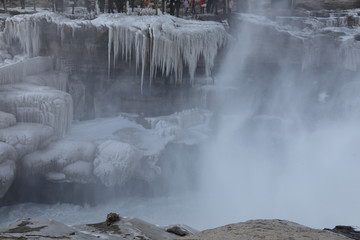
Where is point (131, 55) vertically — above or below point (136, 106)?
above

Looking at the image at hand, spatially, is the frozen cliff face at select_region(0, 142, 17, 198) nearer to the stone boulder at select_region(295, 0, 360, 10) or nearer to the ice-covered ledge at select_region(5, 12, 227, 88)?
the ice-covered ledge at select_region(5, 12, 227, 88)

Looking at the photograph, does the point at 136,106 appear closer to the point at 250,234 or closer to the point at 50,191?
the point at 50,191

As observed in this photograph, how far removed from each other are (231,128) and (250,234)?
27.0 feet

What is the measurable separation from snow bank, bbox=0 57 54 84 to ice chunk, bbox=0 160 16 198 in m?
2.69

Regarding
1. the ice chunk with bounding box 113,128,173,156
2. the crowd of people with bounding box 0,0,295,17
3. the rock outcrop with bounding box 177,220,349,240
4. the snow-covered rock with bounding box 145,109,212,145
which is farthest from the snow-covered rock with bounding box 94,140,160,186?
the crowd of people with bounding box 0,0,295,17

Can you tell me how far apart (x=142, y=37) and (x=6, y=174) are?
17.0ft

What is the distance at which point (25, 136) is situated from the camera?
8.37 m

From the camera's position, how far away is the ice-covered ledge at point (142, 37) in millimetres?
10836

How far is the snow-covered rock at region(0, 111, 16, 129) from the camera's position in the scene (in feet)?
27.8

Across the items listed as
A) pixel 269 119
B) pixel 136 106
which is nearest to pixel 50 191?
pixel 136 106

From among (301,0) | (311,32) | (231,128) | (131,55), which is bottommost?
(231,128)

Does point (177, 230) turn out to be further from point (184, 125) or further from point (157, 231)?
point (184, 125)

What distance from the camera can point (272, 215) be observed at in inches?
331

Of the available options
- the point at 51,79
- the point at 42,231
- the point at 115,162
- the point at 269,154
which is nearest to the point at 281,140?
the point at 269,154
